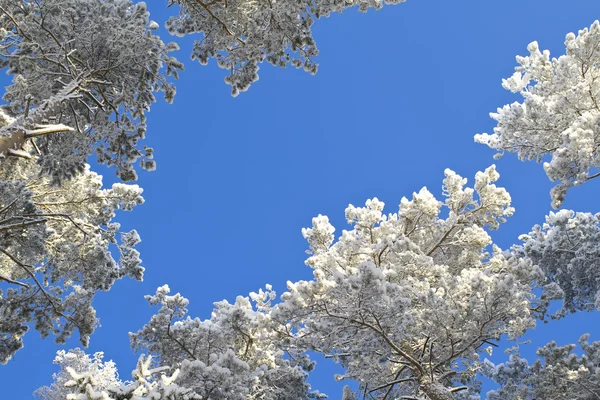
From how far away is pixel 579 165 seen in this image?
9773 millimetres

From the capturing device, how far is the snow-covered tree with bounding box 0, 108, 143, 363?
11.3 meters

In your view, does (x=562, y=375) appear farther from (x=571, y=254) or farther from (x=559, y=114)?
(x=559, y=114)

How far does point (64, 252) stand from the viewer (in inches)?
487

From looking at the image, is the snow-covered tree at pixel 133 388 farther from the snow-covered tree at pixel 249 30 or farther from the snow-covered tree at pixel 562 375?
the snow-covered tree at pixel 562 375

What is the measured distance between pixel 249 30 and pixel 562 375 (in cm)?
1187

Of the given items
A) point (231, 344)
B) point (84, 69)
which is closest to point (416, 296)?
point (231, 344)

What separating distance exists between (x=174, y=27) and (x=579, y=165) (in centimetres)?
995

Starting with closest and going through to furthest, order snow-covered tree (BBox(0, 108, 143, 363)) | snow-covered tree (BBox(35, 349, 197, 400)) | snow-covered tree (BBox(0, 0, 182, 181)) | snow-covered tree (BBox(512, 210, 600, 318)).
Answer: snow-covered tree (BBox(35, 349, 197, 400)) < snow-covered tree (BBox(0, 0, 182, 181)) < snow-covered tree (BBox(0, 108, 143, 363)) < snow-covered tree (BBox(512, 210, 600, 318))

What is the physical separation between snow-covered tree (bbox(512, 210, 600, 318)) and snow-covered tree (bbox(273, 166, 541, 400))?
91.7 inches

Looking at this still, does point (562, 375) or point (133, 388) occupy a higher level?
point (562, 375)

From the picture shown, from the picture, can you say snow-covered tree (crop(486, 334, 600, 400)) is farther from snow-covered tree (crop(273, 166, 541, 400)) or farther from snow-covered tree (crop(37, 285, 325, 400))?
snow-covered tree (crop(37, 285, 325, 400))

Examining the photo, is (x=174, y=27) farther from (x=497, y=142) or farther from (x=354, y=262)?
(x=497, y=142)

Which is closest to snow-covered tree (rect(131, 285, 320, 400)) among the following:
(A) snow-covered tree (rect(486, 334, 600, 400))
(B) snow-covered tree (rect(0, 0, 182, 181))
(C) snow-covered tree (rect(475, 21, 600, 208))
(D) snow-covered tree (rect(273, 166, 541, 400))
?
(D) snow-covered tree (rect(273, 166, 541, 400))

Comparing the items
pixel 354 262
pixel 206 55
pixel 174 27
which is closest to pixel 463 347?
pixel 354 262
